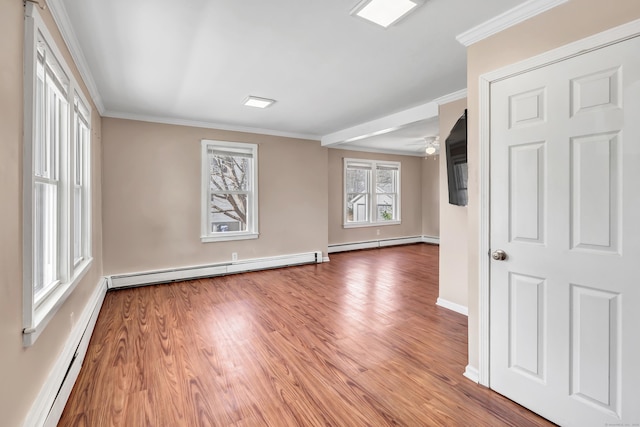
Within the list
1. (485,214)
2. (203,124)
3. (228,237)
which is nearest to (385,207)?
(228,237)

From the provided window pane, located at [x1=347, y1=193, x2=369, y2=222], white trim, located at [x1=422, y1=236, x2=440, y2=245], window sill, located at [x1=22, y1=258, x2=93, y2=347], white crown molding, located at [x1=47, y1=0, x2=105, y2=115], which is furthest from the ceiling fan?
window sill, located at [x1=22, y1=258, x2=93, y2=347]

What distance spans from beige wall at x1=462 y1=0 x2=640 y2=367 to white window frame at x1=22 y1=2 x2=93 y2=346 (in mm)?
2555

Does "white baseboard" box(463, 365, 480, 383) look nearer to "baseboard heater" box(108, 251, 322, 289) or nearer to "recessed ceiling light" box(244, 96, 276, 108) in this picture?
"recessed ceiling light" box(244, 96, 276, 108)

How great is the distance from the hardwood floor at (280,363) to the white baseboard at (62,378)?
0.08 meters

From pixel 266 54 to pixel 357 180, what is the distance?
5.30 meters

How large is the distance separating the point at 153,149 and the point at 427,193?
22.6 feet

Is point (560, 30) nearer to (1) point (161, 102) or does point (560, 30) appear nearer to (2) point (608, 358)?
(2) point (608, 358)

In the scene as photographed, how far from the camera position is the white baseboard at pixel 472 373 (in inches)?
82.1

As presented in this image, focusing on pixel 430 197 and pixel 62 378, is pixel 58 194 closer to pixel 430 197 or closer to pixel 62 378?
pixel 62 378

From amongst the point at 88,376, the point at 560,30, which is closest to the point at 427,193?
the point at 560,30

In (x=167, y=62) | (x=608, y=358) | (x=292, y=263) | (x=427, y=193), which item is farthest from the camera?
(x=427, y=193)

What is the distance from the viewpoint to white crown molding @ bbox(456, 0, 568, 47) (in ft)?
5.72

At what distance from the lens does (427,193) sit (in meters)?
8.52

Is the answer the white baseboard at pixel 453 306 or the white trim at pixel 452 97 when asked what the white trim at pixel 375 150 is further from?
the white baseboard at pixel 453 306
